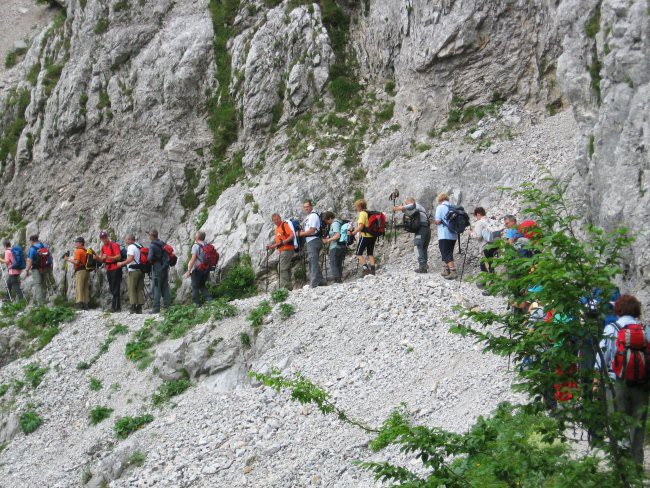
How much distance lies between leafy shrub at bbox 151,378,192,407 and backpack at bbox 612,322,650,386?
991 cm

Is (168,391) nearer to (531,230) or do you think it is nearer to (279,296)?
(279,296)

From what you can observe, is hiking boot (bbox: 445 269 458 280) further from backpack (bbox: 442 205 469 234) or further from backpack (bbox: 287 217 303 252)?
backpack (bbox: 287 217 303 252)

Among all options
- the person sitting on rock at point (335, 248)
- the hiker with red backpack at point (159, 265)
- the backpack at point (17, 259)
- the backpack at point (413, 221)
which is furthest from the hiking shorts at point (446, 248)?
the backpack at point (17, 259)

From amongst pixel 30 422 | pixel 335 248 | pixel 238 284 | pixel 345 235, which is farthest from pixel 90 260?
pixel 345 235

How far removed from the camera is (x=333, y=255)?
16422 millimetres

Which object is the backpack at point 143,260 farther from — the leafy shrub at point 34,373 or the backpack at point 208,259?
the leafy shrub at point 34,373

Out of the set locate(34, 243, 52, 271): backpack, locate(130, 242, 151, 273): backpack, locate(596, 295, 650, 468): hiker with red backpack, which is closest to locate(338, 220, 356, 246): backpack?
locate(130, 242, 151, 273): backpack

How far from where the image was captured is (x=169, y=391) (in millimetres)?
14219

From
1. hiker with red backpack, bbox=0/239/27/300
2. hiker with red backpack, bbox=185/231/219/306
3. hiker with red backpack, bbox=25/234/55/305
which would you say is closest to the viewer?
hiker with red backpack, bbox=185/231/219/306

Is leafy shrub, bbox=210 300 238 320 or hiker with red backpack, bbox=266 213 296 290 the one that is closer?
leafy shrub, bbox=210 300 238 320

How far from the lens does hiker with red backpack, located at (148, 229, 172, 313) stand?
58.1ft

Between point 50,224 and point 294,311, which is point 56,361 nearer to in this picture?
point 294,311

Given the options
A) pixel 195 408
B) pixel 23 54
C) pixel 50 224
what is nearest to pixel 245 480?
pixel 195 408

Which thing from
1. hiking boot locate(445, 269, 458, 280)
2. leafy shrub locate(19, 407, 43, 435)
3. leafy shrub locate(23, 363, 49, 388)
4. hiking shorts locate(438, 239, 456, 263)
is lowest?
leafy shrub locate(19, 407, 43, 435)
